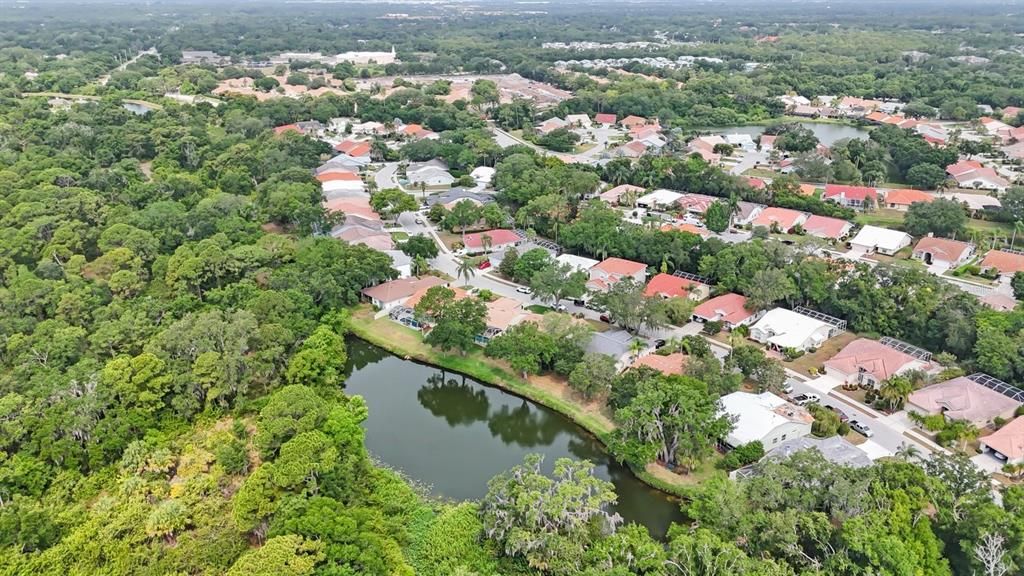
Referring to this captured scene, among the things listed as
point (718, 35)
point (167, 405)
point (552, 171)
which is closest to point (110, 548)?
point (167, 405)

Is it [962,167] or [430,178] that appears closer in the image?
[962,167]

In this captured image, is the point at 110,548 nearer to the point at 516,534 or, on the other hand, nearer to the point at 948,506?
the point at 516,534

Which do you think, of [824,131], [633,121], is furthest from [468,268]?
[824,131]

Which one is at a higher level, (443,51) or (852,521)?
(852,521)

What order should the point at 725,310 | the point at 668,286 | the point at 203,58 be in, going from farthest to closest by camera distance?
1. the point at 203,58
2. the point at 668,286
3. the point at 725,310

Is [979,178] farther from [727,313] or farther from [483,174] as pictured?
[483,174]

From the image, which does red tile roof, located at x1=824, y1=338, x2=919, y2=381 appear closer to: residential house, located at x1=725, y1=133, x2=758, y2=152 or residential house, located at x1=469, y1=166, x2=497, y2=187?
residential house, located at x1=469, y1=166, x2=497, y2=187

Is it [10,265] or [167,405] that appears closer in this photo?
[167,405]
